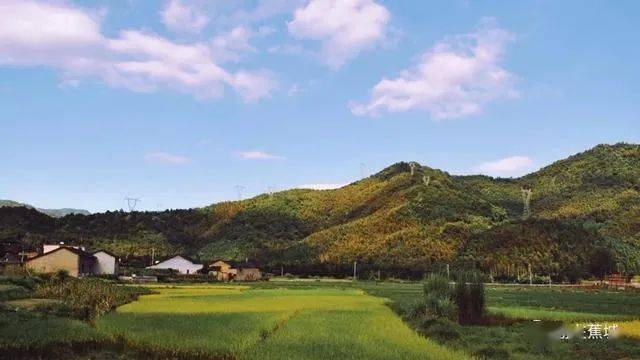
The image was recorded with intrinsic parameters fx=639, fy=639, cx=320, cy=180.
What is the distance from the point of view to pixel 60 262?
74.7 m

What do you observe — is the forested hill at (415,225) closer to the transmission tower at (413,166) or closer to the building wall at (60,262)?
the transmission tower at (413,166)

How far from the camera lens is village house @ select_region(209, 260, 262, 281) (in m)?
101

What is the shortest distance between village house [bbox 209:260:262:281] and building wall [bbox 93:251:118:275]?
56.2 feet

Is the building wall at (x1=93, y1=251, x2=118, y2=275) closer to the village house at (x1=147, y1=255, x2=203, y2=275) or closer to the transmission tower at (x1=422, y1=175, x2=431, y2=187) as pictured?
the village house at (x1=147, y1=255, x2=203, y2=275)

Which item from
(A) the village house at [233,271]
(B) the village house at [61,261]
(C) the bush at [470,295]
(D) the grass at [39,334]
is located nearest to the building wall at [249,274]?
(A) the village house at [233,271]

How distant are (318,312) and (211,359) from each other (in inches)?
570

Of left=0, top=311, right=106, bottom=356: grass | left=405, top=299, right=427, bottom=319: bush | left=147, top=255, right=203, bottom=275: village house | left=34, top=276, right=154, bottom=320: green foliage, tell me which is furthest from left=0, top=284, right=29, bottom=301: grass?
left=147, top=255, right=203, bottom=275: village house

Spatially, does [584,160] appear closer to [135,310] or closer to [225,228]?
[225,228]

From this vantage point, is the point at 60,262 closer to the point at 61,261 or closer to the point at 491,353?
the point at 61,261

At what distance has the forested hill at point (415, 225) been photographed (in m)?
106

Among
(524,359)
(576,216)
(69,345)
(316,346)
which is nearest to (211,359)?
(316,346)

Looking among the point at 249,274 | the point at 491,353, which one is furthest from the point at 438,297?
the point at 249,274

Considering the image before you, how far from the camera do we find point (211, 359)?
1614 cm

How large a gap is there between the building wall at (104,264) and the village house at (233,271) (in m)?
17.1
